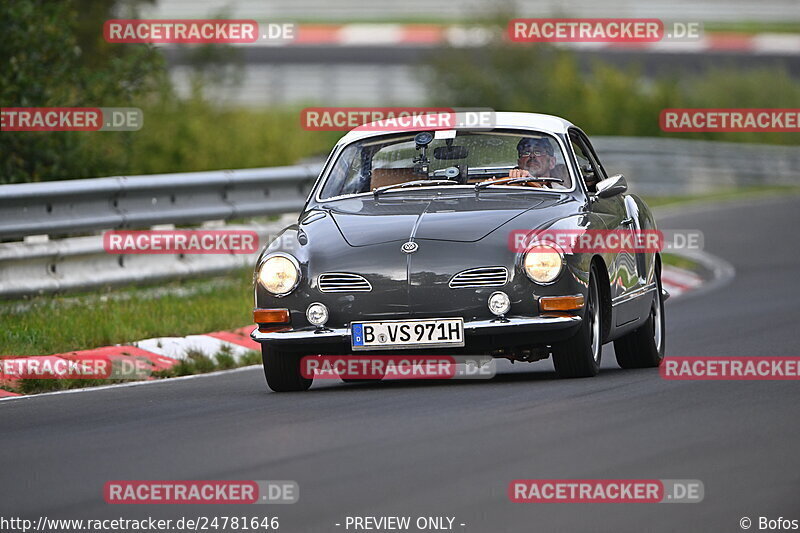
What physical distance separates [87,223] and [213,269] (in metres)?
1.65

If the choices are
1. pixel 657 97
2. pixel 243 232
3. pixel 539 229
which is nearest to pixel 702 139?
pixel 657 97

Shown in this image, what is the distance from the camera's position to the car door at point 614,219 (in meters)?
Answer: 10.3

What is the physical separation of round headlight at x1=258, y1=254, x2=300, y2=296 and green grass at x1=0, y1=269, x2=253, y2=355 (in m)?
2.25

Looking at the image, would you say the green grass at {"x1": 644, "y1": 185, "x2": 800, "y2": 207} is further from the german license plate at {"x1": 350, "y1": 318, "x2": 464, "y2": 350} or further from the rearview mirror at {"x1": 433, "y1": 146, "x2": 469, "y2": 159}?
the german license plate at {"x1": 350, "y1": 318, "x2": 464, "y2": 350}

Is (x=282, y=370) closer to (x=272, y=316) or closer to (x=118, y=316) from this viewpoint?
(x=272, y=316)

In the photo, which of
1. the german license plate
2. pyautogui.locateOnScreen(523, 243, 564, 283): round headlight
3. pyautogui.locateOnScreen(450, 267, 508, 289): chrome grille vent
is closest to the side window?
pyautogui.locateOnScreen(523, 243, 564, 283): round headlight

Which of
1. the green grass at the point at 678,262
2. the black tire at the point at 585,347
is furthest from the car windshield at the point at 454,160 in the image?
the green grass at the point at 678,262

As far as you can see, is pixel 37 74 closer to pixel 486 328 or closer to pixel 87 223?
pixel 87 223

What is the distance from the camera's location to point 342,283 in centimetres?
947

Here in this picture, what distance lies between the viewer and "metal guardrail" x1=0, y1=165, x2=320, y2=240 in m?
13.8

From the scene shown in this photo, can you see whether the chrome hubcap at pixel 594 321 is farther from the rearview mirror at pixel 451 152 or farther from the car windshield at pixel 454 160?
the rearview mirror at pixel 451 152

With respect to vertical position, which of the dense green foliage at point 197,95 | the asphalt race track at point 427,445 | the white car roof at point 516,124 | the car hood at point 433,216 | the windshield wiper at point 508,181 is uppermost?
the dense green foliage at point 197,95

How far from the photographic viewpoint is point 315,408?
29.0 ft

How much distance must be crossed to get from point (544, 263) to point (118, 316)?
14.2 feet
